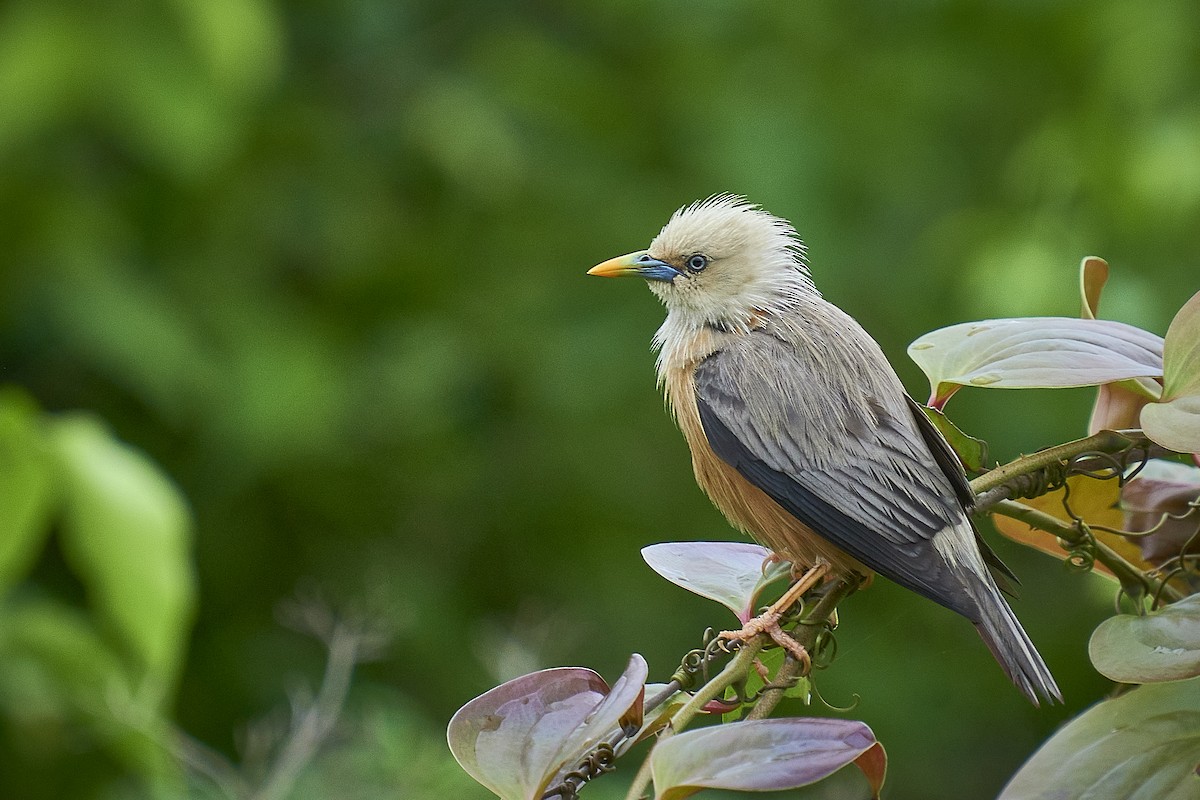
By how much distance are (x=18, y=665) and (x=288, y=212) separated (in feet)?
6.69

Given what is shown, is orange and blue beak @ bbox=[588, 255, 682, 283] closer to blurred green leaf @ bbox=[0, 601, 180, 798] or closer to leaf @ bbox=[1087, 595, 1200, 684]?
leaf @ bbox=[1087, 595, 1200, 684]

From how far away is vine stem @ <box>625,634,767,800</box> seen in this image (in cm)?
120

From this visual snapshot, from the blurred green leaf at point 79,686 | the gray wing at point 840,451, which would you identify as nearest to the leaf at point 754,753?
the gray wing at point 840,451

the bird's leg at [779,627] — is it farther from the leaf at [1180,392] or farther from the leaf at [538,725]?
the leaf at [1180,392]

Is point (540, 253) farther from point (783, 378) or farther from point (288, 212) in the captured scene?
point (783, 378)

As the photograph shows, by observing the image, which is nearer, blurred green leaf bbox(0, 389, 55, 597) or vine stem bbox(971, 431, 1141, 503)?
vine stem bbox(971, 431, 1141, 503)

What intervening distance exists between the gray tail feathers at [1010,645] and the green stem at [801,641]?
0.65 feet

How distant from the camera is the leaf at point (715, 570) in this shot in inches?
61.7

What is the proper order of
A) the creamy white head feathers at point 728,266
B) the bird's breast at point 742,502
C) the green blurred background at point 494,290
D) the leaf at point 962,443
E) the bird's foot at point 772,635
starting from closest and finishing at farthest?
the bird's foot at point 772,635
the leaf at point 962,443
the bird's breast at point 742,502
the creamy white head feathers at point 728,266
the green blurred background at point 494,290

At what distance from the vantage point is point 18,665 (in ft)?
12.5

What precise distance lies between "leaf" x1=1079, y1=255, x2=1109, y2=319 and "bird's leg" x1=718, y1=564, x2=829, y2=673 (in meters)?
0.59

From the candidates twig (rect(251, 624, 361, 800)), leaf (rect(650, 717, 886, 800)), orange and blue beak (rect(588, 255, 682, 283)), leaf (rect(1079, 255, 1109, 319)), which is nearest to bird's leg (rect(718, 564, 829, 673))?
leaf (rect(650, 717, 886, 800))

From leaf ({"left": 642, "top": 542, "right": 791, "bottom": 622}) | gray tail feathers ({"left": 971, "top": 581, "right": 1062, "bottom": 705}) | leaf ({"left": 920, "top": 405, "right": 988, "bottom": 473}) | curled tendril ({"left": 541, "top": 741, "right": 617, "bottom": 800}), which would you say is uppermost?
leaf ({"left": 920, "top": 405, "right": 988, "bottom": 473})

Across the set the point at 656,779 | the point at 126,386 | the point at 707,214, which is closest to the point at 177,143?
the point at 126,386
